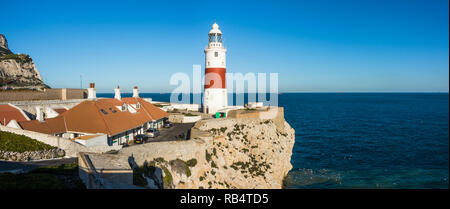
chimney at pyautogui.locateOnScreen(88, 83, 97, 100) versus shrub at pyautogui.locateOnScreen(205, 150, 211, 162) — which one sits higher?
chimney at pyautogui.locateOnScreen(88, 83, 97, 100)

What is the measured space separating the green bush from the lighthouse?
2269 cm

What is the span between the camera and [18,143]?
19.8 m

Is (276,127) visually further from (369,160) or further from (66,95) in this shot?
(66,95)

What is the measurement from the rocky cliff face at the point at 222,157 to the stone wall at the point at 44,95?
71.7 feet

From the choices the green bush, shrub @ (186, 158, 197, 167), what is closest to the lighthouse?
shrub @ (186, 158, 197, 167)

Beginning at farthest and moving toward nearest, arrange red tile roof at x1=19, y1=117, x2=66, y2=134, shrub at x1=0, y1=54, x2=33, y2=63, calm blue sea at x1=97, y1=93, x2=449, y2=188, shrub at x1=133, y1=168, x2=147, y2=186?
shrub at x1=0, y1=54, x2=33, y2=63
calm blue sea at x1=97, y1=93, x2=449, y2=188
red tile roof at x1=19, y1=117, x2=66, y2=134
shrub at x1=133, y1=168, x2=147, y2=186

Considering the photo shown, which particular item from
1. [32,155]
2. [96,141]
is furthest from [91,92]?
[32,155]

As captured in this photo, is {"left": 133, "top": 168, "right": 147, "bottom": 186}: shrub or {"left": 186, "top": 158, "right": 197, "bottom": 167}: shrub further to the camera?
{"left": 186, "top": 158, "right": 197, "bottom": 167}: shrub

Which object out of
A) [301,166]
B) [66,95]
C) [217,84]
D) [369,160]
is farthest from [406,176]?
[66,95]

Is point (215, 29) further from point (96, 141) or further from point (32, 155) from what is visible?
point (32, 155)

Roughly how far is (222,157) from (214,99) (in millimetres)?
15413

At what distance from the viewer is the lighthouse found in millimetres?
37562

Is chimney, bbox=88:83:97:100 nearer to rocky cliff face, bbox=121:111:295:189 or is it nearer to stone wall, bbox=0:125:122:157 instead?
stone wall, bbox=0:125:122:157
